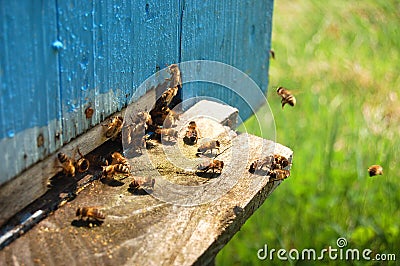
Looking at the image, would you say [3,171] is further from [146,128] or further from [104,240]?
[146,128]

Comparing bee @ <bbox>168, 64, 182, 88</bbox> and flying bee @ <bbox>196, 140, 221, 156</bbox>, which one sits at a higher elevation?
bee @ <bbox>168, 64, 182, 88</bbox>

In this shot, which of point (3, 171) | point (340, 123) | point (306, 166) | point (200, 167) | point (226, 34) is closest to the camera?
point (3, 171)

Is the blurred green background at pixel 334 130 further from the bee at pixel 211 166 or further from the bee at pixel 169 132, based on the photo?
the bee at pixel 211 166

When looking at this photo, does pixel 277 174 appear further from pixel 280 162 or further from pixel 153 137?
pixel 153 137

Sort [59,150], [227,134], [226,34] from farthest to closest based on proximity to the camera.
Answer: [226,34] → [227,134] → [59,150]

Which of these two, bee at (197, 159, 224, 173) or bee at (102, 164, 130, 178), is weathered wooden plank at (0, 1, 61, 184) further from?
bee at (197, 159, 224, 173)

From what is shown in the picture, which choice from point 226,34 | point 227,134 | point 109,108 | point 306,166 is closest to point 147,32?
point 109,108

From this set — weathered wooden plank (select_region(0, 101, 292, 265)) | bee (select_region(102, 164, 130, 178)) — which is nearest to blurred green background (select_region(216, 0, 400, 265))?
weathered wooden plank (select_region(0, 101, 292, 265))
